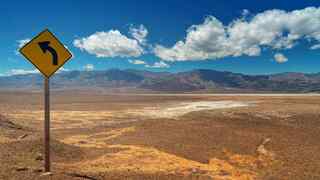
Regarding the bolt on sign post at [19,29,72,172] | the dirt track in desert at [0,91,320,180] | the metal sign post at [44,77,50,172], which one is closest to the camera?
the bolt on sign post at [19,29,72,172]

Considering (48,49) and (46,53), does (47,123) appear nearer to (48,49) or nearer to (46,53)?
(46,53)

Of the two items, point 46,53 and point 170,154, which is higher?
point 46,53

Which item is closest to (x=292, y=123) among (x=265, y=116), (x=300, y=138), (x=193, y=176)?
(x=265, y=116)

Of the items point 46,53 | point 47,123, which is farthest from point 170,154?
point 46,53

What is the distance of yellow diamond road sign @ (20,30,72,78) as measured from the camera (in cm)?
928

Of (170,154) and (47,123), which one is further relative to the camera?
(170,154)

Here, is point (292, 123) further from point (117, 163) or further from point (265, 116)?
point (117, 163)

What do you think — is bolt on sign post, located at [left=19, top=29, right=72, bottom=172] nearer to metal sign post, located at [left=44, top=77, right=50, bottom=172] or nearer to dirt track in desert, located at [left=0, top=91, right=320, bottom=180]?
metal sign post, located at [left=44, top=77, right=50, bottom=172]

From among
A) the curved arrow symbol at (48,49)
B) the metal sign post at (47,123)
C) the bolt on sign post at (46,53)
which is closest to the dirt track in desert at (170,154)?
the metal sign post at (47,123)

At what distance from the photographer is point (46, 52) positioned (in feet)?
30.9

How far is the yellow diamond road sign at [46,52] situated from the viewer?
9.28 metres

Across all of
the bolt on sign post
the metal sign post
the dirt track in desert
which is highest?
the bolt on sign post

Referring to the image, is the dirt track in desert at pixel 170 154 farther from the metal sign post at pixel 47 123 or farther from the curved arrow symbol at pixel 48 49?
the curved arrow symbol at pixel 48 49

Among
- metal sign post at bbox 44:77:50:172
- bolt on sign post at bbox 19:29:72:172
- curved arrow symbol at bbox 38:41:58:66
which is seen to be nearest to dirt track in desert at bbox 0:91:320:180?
metal sign post at bbox 44:77:50:172
